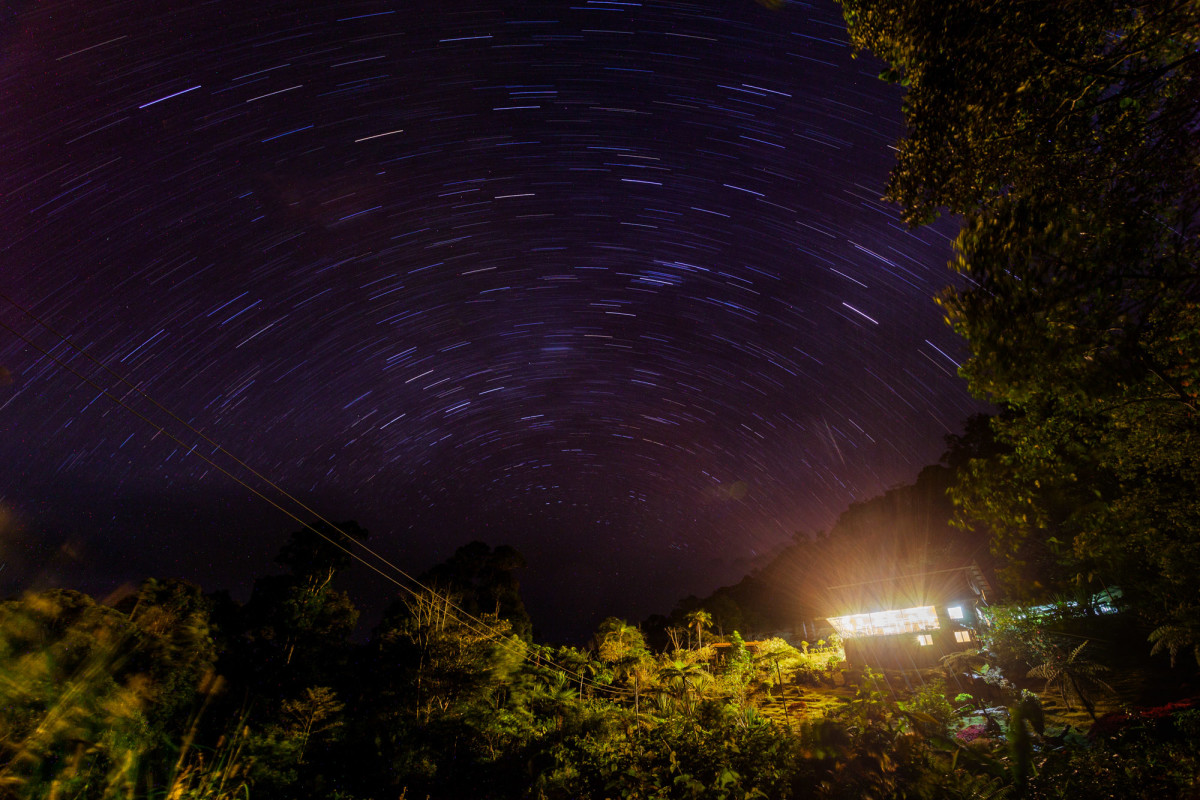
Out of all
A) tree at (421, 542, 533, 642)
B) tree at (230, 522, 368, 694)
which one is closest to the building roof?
tree at (421, 542, 533, 642)

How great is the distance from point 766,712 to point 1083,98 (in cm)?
1763

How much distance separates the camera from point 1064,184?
4508mm

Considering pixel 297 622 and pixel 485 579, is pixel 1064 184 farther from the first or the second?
pixel 485 579

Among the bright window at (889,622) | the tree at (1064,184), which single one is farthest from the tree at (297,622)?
the bright window at (889,622)

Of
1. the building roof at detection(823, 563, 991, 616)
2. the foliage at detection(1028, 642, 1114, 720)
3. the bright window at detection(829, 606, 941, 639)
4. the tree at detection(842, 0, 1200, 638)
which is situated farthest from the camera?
the building roof at detection(823, 563, 991, 616)

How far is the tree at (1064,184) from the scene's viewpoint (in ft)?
13.1

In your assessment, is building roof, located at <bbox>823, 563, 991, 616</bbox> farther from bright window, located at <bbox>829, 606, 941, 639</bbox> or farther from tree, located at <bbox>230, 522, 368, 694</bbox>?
tree, located at <bbox>230, 522, 368, 694</bbox>

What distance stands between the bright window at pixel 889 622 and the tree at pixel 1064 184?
879 inches

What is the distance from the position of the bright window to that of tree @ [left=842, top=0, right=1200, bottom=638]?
2233cm

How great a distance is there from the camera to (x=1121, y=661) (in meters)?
15.6

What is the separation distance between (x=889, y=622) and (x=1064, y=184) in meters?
28.4

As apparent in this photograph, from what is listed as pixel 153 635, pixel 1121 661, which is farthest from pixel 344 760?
pixel 1121 661

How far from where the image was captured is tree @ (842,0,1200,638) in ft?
13.1

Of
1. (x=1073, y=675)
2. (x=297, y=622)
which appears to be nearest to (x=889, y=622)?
(x=1073, y=675)
